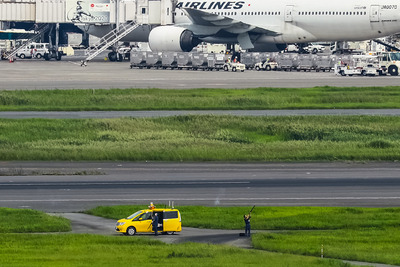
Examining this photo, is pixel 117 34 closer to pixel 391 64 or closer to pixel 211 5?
pixel 211 5

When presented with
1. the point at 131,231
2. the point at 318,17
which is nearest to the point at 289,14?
the point at 318,17

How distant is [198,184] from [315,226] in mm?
9424

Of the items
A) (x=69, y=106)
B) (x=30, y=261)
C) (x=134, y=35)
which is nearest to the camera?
(x=30, y=261)

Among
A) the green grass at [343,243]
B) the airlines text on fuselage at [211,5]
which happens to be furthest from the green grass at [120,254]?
the airlines text on fuselage at [211,5]

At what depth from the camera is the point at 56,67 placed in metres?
105

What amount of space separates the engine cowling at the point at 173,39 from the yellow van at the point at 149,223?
72095mm

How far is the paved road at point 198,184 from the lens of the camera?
122 feet

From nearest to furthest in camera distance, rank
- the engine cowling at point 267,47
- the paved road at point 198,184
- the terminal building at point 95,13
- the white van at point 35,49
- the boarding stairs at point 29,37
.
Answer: the paved road at point 198,184 < the engine cowling at point 267,47 < the terminal building at point 95,13 < the boarding stairs at point 29,37 < the white van at point 35,49

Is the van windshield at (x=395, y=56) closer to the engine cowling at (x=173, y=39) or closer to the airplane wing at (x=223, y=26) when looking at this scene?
the airplane wing at (x=223, y=26)

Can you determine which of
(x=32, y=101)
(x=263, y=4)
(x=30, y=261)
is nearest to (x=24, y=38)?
(x=263, y=4)

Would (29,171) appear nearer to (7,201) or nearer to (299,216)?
(7,201)

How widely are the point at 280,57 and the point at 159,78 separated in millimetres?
17754

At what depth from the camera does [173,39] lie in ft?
338

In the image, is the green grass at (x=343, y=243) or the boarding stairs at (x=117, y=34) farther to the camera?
the boarding stairs at (x=117, y=34)
